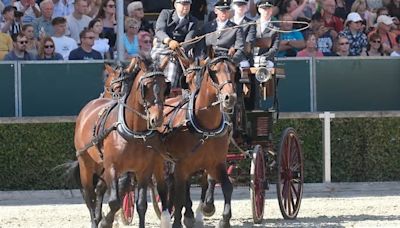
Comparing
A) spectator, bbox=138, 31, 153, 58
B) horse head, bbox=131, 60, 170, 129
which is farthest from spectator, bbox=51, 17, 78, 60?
horse head, bbox=131, 60, 170, 129

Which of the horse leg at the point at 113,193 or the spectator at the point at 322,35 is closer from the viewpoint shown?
the horse leg at the point at 113,193

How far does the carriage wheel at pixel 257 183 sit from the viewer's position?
13.1 m

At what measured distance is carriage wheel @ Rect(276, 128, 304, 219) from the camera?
1388 centimetres

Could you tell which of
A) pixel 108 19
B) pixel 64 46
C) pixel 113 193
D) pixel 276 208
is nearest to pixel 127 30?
pixel 108 19

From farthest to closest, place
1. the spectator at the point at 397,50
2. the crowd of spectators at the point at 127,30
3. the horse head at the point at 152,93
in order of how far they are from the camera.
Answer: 1. the spectator at the point at 397,50
2. the crowd of spectators at the point at 127,30
3. the horse head at the point at 152,93

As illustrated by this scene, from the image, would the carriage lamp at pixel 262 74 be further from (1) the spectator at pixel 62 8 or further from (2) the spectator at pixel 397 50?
(2) the spectator at pixel 397 50

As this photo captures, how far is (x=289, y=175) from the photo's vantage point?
46.7ft

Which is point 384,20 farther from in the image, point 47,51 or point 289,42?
point 47,51

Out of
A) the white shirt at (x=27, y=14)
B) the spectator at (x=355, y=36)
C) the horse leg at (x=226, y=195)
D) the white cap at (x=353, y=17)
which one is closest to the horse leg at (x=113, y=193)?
the horse leg at (x=226, y=195)

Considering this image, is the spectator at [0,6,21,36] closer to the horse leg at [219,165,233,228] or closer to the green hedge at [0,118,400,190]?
the green hedge at [0,118,400,190]

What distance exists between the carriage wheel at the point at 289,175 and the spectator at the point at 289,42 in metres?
4.12

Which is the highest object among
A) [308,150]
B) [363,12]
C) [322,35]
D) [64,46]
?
[363,12]

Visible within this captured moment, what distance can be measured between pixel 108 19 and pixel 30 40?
1.35 meters

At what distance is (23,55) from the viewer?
17.6m
